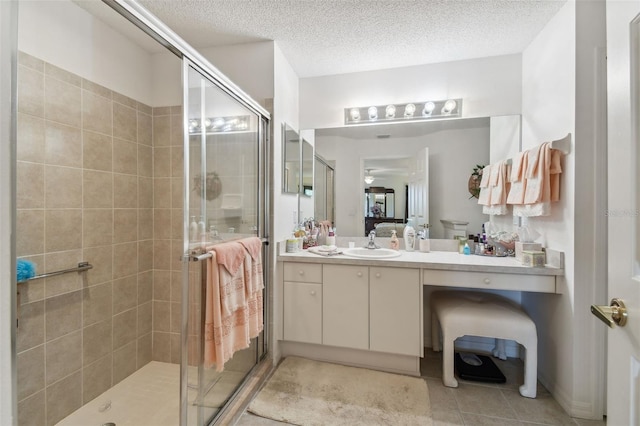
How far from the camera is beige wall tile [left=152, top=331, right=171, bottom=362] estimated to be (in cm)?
224

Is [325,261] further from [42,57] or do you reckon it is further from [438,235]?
[42,57]

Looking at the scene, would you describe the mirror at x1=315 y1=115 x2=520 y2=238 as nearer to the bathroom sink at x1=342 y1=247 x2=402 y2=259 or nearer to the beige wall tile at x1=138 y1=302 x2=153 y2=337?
the bathroom sink at x1=342 y1=247 x2=402 y2=259

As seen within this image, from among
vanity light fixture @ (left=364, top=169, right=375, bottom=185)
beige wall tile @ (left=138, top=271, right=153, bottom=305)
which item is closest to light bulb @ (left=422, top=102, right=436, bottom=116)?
vanity light fixture @ (left=364, top=169, right=375, bottom=185)

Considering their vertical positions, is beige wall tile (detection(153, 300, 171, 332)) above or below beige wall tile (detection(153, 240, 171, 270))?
below

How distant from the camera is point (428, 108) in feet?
7.95

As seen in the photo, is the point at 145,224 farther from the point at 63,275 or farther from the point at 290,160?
the point at 290,160

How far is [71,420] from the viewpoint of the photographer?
162 centimetres

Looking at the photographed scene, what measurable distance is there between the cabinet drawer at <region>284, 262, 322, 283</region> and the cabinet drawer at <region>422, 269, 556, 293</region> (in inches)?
30.8

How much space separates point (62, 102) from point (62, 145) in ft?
0.83

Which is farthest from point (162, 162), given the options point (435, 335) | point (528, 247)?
point (528, 247)

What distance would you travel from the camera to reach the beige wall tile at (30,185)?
1422mm

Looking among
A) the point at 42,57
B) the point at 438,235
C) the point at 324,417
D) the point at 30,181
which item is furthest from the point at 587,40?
the point at 30,181

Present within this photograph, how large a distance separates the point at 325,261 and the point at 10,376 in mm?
1737

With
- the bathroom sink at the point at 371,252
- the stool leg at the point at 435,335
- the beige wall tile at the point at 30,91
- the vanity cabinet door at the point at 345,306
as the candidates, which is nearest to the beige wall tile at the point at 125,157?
the beige wall tile at the point at 30,91
